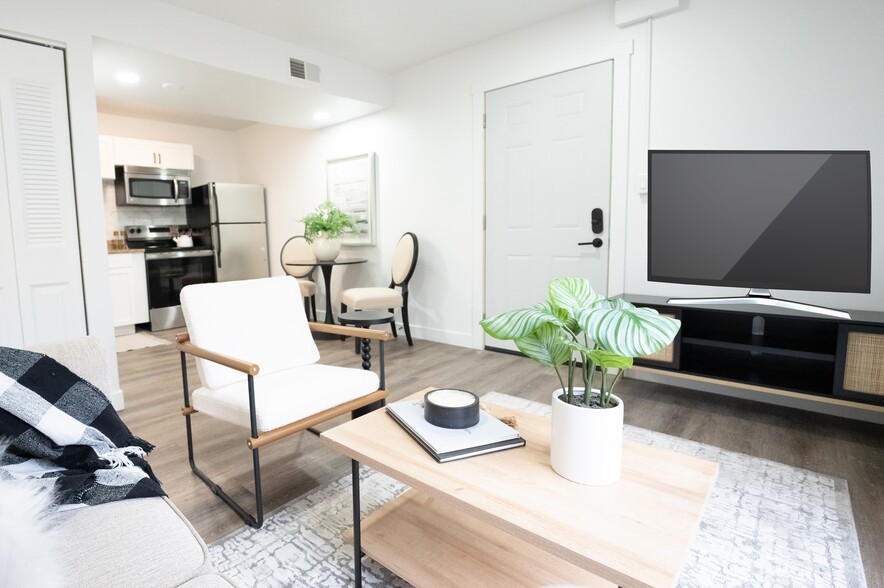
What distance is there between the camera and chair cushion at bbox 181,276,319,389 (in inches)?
75.3

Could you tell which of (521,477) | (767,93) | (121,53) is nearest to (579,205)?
(767,93)

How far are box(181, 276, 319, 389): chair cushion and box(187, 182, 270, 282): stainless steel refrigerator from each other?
3967mm

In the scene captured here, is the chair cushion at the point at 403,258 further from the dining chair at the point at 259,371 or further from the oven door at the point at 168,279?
the oven door at the point at 168,279

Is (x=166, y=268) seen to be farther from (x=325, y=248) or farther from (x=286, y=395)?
(x=286, y=395)

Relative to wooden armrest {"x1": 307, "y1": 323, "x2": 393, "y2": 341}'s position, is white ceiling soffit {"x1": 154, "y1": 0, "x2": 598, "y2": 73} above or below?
above

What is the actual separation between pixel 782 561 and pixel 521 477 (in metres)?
1.01

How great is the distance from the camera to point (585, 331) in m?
0.97

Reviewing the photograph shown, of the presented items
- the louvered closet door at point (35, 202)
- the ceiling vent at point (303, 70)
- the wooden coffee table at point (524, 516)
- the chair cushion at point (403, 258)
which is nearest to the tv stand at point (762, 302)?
the wooden coffee table at point (524, 516)

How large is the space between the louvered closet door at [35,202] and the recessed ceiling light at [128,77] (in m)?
0.92

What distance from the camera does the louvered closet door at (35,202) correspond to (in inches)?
97.8

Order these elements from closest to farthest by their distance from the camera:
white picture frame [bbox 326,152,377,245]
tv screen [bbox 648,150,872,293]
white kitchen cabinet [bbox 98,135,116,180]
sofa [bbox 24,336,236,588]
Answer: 1. sofa [bbox 24,336,236,588]
2. tv screen [bbox 648,150,872,293]
3. white picture frame [bbox 326,152,377,245]
4. white kitchen cabinet [bbox 98,135,116,180]

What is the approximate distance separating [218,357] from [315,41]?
3.09 m

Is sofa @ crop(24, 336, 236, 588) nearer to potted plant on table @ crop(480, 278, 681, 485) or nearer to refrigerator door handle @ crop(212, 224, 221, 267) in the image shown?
potted plant on table @ crop(480, 278, 681, 485)

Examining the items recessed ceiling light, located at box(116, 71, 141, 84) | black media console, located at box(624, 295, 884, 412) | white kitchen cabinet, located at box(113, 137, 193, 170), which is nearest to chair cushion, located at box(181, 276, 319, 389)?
black media console, located at box(624, 295, 884, 412)
